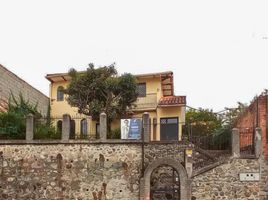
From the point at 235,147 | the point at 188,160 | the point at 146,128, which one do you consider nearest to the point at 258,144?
the point at 235,147

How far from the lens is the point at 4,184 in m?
25.3

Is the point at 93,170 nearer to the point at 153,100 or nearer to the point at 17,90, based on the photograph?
the point at 153,100

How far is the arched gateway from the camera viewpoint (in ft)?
79.9

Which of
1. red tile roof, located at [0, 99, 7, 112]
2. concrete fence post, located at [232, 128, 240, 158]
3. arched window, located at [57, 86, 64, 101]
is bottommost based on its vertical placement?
concrete fence post, located at [232, 128, 240, 158]

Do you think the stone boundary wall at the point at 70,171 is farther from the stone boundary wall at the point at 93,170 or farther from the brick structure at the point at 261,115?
the brick structure at the point at 261,115

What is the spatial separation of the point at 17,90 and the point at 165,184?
47.5 feet

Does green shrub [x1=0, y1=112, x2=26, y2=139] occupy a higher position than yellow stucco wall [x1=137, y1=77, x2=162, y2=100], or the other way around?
yellow stucco wall [x1=137, y1=77, x2=162, y2=100]

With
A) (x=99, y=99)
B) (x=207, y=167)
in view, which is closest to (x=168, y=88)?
(x=99, y=99)

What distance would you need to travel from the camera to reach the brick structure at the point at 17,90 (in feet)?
108

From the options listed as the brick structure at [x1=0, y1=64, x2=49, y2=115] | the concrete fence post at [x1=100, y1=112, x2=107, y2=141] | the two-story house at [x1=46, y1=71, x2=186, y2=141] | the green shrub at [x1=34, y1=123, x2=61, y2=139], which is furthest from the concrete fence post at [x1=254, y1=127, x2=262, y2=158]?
the brick structure at [x1=0, y1=64, x2=49, y2=115]

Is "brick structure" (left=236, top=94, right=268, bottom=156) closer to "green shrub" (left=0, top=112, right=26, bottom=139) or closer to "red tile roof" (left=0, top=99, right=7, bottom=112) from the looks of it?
"green shrub" (left=0, top=112, right=26, bottom=139)

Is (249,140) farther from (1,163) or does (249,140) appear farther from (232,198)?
(1,163)

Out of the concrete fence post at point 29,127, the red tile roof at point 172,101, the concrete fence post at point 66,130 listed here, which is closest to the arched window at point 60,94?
the red tile roof at point 172,101

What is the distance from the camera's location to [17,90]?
34844 mm
